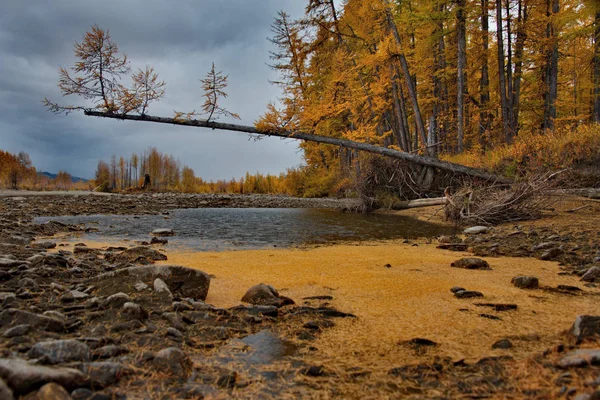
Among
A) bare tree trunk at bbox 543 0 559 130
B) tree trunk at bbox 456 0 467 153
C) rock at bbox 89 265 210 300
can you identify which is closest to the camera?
rock at bbox 89 265 210 300

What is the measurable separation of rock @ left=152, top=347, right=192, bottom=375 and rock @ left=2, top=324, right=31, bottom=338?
75 cm

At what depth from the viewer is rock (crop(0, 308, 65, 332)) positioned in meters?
1.88

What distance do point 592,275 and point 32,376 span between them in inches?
169

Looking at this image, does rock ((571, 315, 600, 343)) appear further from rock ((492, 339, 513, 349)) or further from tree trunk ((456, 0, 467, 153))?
tree trunk ((456, 0, 467, 153))

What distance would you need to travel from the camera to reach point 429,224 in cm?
916

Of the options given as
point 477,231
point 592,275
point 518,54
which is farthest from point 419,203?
point 518,54

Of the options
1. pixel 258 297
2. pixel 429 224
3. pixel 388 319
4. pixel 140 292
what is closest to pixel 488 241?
pixel 429 224

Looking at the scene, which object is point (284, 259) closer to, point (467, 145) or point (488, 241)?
point (488, 241)

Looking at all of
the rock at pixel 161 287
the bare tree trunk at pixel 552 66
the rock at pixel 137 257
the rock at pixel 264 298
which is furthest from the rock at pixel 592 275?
Result: the bare tree trunk at pixel 552 66

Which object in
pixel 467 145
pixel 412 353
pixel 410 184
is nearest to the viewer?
pixel 412 353

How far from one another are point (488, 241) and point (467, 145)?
1802 cm

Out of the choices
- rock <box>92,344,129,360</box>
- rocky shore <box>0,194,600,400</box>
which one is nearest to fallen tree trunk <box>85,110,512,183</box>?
rocky shore <box>0,194,600,400</box>

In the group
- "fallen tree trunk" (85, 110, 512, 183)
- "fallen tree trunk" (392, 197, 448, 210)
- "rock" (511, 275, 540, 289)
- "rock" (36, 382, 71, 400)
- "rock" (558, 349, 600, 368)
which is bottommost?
"rock" (511, 275, 540, 289)

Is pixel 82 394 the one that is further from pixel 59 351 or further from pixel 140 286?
pixel 140 286
